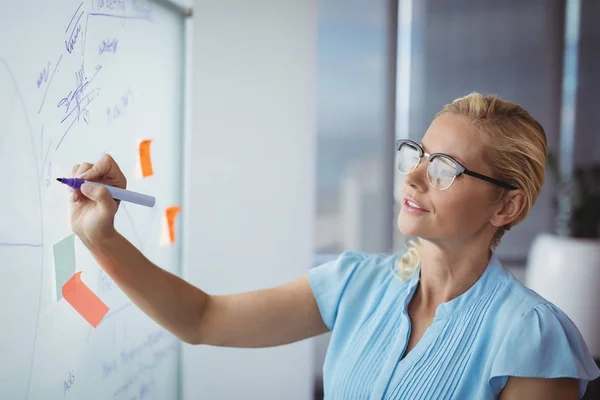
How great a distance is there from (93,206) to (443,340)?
2.28ft

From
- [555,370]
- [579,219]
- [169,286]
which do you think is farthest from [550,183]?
[169,286]

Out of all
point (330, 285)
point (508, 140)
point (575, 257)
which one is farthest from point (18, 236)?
point (575, 257)

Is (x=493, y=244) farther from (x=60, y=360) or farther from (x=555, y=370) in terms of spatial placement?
(x=60, y=360)

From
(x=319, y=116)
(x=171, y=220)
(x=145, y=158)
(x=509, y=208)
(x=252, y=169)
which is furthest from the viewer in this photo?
(x=319, y=116)

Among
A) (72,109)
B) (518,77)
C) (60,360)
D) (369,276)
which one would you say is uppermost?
(518,77)

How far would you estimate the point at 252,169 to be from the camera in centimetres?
201

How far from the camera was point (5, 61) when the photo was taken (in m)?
0.89

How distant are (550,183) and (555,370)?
8.80 ft

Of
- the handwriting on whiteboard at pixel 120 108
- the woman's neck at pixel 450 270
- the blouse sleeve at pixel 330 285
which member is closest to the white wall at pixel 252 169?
the handwriting on whiteboard at pixel 120 108

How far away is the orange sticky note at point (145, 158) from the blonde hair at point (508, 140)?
746 mm

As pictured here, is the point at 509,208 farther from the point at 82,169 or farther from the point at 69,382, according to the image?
the point at 69,382

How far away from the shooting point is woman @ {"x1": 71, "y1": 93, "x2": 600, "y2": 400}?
3.36ft

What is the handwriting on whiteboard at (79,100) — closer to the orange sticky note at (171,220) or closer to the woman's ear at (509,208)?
the orange sticky note at (171,220)

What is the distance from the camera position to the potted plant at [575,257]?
282cm
